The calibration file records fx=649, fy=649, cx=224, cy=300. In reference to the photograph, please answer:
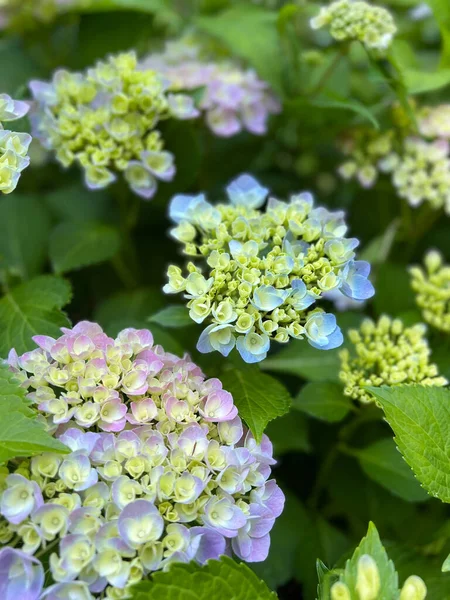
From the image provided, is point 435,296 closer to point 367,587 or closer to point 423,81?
point 423,81

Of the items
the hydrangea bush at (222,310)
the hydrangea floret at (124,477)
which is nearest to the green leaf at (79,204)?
the hydrangea bush at (222,310)

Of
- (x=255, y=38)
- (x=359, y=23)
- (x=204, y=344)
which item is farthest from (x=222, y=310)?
(x=255, y=38)

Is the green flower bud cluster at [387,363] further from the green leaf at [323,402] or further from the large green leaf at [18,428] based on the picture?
the large green leaf at [18,428]

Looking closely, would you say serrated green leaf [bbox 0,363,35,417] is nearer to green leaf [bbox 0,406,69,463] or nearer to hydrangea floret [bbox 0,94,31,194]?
green leaf [bbox 0,406,69,463]

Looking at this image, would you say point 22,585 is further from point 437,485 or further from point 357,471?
point 357,471

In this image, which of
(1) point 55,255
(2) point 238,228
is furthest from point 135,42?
(2) point 238,228
